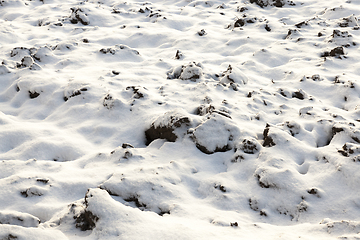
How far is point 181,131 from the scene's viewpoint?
3.60 metres

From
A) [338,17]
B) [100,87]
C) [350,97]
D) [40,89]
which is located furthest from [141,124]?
[338,17]

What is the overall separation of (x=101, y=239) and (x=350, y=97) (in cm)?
410

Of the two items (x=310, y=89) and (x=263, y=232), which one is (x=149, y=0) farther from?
(x=263, y=232)

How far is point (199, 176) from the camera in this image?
123 inches

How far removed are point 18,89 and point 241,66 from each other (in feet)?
13.1

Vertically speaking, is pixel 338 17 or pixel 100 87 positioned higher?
pixel 338 17

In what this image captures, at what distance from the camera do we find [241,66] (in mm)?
5527

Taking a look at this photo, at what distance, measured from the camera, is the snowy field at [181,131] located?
2.51 metres

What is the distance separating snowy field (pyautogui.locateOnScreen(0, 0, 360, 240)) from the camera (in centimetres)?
251

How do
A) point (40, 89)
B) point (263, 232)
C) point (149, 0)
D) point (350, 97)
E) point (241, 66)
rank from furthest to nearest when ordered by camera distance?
1. point (149, 0)
2. point (241, 66)
3. point (40, 89)
4. point (350, 97)
5. point (263, 232)

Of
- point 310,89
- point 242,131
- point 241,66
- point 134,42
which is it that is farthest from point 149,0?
point 242,131

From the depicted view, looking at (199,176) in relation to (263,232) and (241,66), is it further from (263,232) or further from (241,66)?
(241,66)

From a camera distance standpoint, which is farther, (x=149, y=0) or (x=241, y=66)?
(x=149, y=0)

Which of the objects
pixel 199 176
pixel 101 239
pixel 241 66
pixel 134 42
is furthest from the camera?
pixel 134 42
